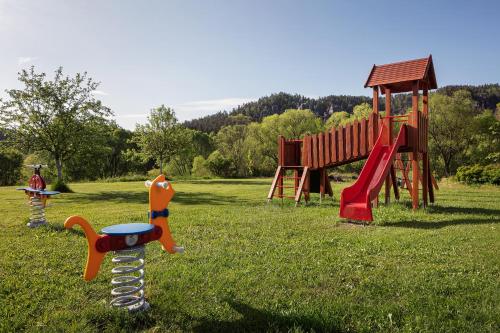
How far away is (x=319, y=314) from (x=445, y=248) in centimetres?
414

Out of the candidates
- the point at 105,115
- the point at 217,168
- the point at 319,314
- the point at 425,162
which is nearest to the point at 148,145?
the point at 217,168

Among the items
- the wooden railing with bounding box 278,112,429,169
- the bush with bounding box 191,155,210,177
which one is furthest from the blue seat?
the bush with bounding box 191,155,210,177

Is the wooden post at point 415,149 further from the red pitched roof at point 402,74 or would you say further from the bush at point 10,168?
the bush at point 10,168

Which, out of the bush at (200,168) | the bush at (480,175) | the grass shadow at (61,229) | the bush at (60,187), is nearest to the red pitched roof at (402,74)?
the grass shadow at (61,229)

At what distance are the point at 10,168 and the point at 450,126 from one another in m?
54.5

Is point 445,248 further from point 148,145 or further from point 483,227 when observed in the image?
point 148,145

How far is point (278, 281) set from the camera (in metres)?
5.40

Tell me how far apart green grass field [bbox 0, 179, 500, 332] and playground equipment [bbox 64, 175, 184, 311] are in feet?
0.76

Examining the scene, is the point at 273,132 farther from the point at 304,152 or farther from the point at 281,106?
the point at 281,106

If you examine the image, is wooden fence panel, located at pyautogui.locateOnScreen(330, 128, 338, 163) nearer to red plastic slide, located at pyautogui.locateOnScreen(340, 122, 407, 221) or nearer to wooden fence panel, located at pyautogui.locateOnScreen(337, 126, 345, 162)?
wooden fence panel, located at pyautogui.locateOnScreen(337, 126, 345, 162)

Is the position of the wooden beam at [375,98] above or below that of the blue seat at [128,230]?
above

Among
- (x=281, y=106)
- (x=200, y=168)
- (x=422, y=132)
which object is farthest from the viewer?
(x=281, y=106)

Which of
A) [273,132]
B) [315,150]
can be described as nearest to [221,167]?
[273,132]

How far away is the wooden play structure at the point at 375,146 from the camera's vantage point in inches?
437
